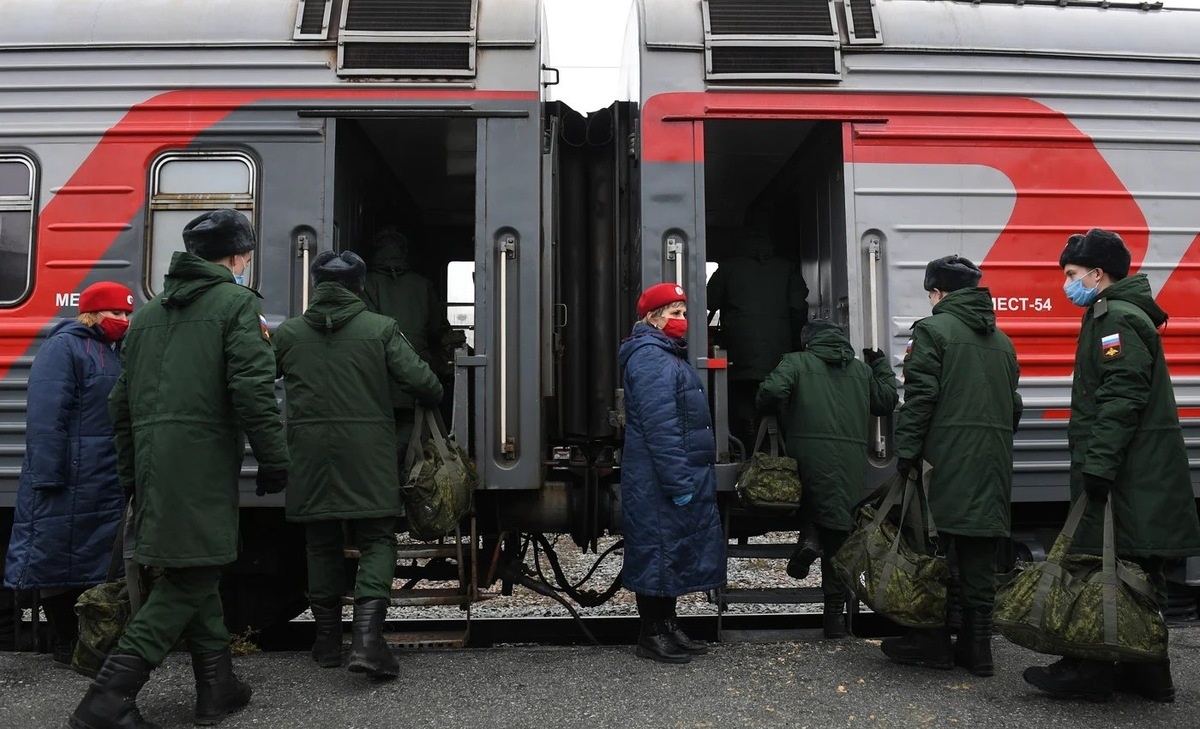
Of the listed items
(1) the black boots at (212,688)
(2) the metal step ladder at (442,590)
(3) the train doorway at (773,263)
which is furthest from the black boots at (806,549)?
(1) the black boots at (212,688)

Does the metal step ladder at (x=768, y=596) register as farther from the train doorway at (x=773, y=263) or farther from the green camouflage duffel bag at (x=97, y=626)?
the green camouflage duffel bag at (x=97, y=626)

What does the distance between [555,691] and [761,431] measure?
1.78m

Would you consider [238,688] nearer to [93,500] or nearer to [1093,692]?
[93,500]

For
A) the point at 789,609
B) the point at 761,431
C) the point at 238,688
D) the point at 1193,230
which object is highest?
the point at 1193,230

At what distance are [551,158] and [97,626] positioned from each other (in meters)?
3.23

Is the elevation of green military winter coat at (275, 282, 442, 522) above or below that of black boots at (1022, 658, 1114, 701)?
above

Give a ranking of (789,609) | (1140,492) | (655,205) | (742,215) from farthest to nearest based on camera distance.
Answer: (742,215)
(789,609)
(655,205)
(1140,492)

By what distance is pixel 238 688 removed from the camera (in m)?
3.42

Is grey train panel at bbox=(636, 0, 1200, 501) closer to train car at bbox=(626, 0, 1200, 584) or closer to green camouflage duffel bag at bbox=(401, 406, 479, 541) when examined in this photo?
train car at bbox=(626, 0, 1200, 584)

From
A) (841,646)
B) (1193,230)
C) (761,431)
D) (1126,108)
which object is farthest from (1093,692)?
(1126,108)

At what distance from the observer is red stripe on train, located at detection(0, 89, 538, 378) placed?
448cm

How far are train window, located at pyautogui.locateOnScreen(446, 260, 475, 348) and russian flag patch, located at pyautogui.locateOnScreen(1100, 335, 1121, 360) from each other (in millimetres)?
4386

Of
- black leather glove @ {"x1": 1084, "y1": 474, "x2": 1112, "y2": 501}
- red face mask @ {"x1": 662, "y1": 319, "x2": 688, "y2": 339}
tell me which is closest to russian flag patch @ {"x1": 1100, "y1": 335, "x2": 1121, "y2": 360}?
black leather glove @ {"x1": 1084, "y1": 474, "x2": 1112, "y2": 501}

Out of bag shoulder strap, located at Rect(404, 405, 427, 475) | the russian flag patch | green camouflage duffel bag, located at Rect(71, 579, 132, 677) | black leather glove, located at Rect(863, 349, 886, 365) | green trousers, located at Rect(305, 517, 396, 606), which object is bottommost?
green camouflage duffel bag, located at Rect(71, 579, 132, 677)
